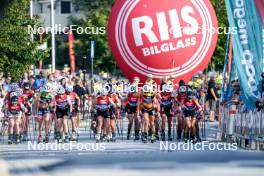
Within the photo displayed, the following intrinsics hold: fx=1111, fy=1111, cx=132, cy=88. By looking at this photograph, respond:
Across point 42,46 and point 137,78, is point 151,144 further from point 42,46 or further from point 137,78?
point 42,46

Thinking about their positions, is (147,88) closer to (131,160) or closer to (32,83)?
(131,160)

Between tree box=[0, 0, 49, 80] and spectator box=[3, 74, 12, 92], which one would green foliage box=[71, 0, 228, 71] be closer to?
tree box=[0, 0, 49, 80]

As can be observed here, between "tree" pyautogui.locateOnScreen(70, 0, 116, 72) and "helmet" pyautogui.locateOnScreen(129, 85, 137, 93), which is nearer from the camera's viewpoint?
"helmet" pyautogui.locateOnScreen(129, 85, 137, 93)

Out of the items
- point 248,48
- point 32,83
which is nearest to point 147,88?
point 248,48

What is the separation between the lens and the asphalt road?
58.7 ft

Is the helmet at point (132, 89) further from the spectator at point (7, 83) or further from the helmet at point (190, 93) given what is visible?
the spectator at point (7, 83)

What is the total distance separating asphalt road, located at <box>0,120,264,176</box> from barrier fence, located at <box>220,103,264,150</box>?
1.26 ft

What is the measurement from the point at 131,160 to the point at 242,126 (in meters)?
4.79

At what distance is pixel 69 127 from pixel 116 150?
4.89m

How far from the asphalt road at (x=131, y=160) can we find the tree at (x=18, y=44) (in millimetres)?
10379

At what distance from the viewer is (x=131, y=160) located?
20922 millimetres

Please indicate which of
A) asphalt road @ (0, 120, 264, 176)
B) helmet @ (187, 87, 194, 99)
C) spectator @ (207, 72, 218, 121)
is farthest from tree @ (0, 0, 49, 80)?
helmet @ (187, 87, 194, 99)

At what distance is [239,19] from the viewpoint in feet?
79.6

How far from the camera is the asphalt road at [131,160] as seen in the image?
17906 millimetres
